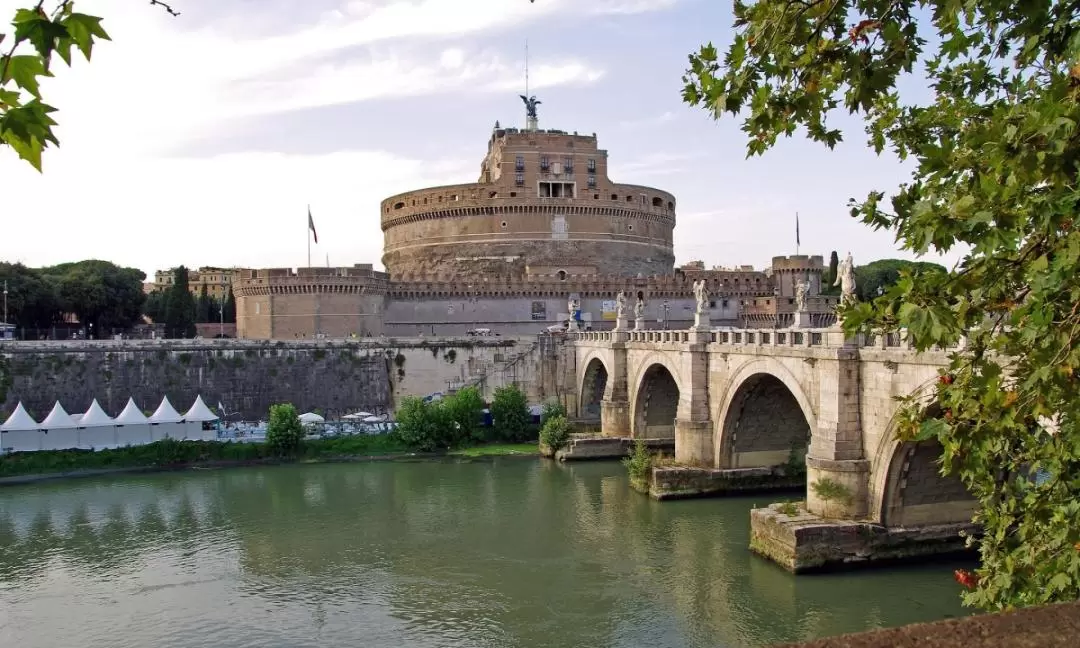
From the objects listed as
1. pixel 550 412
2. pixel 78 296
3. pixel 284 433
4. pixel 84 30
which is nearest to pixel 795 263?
pixel 550 412

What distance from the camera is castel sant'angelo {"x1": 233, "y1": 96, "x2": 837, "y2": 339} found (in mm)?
41688

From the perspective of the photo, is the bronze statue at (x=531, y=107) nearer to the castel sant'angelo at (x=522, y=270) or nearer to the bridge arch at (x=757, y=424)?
the castel sant'angelo at (x=522, y=270)

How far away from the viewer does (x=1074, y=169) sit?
4.03 metres

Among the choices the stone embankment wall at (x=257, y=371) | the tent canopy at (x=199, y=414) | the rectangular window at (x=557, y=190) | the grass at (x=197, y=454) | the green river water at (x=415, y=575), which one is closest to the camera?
the green river water at (x=415, y=575)

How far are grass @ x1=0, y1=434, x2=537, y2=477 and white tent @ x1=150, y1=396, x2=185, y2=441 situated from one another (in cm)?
68

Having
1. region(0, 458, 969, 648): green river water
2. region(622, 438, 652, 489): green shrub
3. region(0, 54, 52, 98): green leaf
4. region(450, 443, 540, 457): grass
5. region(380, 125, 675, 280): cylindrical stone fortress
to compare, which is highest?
region(380, 125, 675, 280): cylindrical stone fortress

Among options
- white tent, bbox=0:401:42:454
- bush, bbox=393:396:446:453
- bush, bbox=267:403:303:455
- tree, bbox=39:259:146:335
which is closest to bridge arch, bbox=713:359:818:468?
bush, bbox=393:396:446:453

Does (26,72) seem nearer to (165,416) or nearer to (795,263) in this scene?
(165,416)

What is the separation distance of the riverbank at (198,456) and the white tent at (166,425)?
717 mm

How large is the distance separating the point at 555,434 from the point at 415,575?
13505mm

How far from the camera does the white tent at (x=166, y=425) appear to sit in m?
28.4

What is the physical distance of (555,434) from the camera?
28.8m

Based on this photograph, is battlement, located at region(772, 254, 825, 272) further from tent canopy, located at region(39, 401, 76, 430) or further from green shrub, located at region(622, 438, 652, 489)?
tent canopy, located at region(39, 401, 76, 430)

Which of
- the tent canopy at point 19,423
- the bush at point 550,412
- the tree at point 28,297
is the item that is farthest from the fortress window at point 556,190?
the tent canopy at point 19,423
